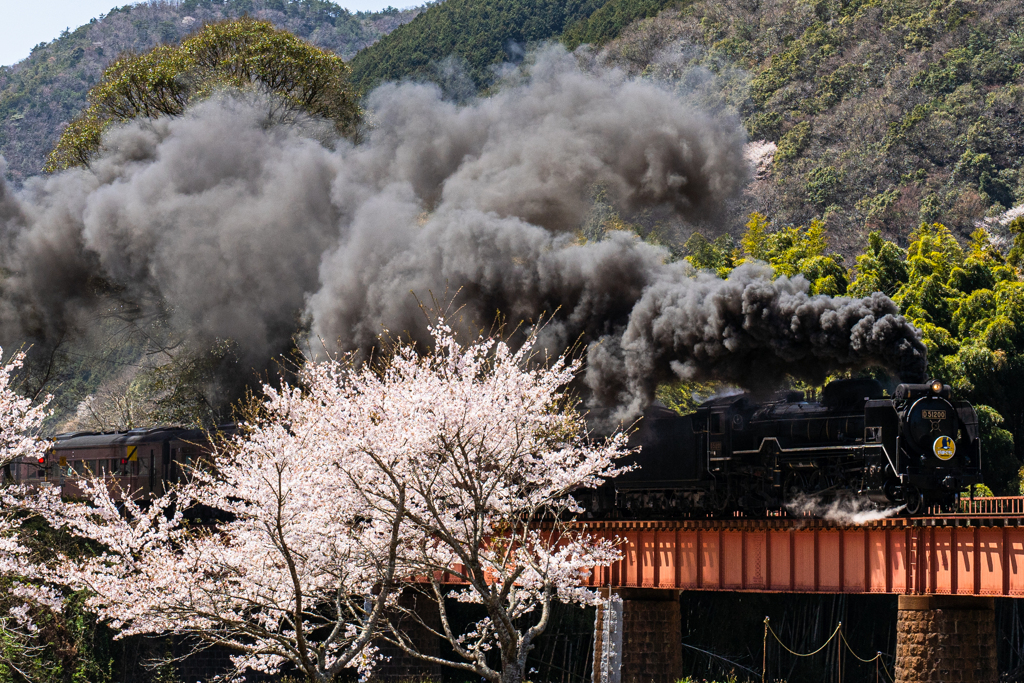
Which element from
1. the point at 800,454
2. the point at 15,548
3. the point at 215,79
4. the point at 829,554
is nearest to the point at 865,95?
the point at 215,79

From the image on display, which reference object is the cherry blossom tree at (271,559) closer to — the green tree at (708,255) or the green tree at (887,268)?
the green tree at (708,255)

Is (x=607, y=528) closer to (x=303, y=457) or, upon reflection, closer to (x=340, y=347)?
(x=303, y=457)

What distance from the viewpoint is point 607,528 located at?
24.6 metres

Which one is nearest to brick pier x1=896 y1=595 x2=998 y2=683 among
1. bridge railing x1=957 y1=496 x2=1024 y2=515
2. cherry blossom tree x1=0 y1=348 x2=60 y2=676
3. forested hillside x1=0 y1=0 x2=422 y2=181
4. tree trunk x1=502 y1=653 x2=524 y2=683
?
bridge railing x1=957 y1=496 x2=1024 y2=515

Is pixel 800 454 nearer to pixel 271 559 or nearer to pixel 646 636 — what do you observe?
pixel 646 636

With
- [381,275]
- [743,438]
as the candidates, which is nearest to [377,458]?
[743,438]

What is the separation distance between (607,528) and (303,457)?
8508 millimetres

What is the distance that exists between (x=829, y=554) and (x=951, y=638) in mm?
3333

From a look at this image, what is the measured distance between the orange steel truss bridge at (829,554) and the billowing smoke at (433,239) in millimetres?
2948

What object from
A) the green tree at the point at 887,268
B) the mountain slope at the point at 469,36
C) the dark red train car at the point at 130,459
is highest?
the mountain slope at the point at 469,36

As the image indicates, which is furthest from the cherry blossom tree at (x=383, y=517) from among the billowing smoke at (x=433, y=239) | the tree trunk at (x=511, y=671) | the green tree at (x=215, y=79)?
the green tree at (x=215, y=79)

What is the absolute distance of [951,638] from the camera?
22.1 m

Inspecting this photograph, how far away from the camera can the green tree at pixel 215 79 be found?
4647 centimetres

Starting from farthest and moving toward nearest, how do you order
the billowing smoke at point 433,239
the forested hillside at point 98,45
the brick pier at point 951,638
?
the forested hillside at point 98,45, the billowing smoke at point 433,239, the brick pier at point 951,638
